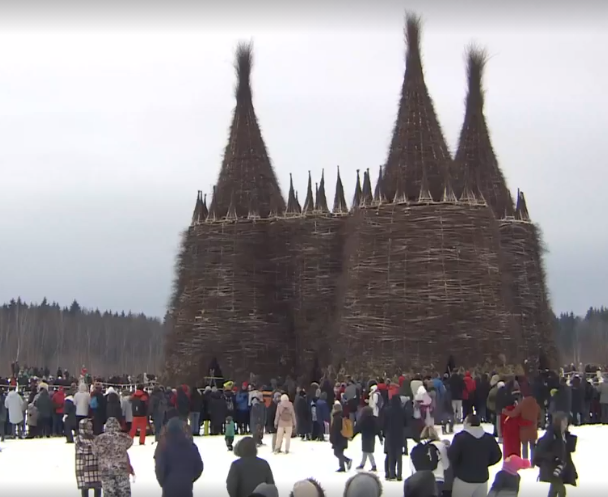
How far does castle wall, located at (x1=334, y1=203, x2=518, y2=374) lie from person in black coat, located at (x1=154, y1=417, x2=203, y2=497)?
24673mm

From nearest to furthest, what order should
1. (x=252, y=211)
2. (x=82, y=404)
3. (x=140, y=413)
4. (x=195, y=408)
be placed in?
(x=140, y=413) → (x=82, y=404) → (x=195, y=408) → (x=252, y=211)

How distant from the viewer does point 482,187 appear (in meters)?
44.5

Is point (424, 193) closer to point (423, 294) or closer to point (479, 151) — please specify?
point (423, 294)

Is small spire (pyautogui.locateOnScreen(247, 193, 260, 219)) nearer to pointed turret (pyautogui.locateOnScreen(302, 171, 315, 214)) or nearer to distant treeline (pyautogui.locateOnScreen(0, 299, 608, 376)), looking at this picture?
pointed turret (pyautogui.locateOnScreen(302, 171, 315, 214))

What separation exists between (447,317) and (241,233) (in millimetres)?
10738

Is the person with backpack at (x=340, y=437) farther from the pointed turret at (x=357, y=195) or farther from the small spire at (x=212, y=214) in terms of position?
the small spire at (x=212, y=214)

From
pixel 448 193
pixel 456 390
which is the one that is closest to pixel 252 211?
pixel 448 193

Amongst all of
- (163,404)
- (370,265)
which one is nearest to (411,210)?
(370,265)

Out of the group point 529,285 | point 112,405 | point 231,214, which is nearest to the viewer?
point 112,405

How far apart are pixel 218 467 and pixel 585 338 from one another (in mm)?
105152

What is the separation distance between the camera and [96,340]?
109m

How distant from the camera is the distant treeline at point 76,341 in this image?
317 feet

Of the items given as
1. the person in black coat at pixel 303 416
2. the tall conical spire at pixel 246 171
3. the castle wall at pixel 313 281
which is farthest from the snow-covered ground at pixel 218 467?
the tall conical spire at pixel 246 171

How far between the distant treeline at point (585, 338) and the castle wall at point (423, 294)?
63753 mm
